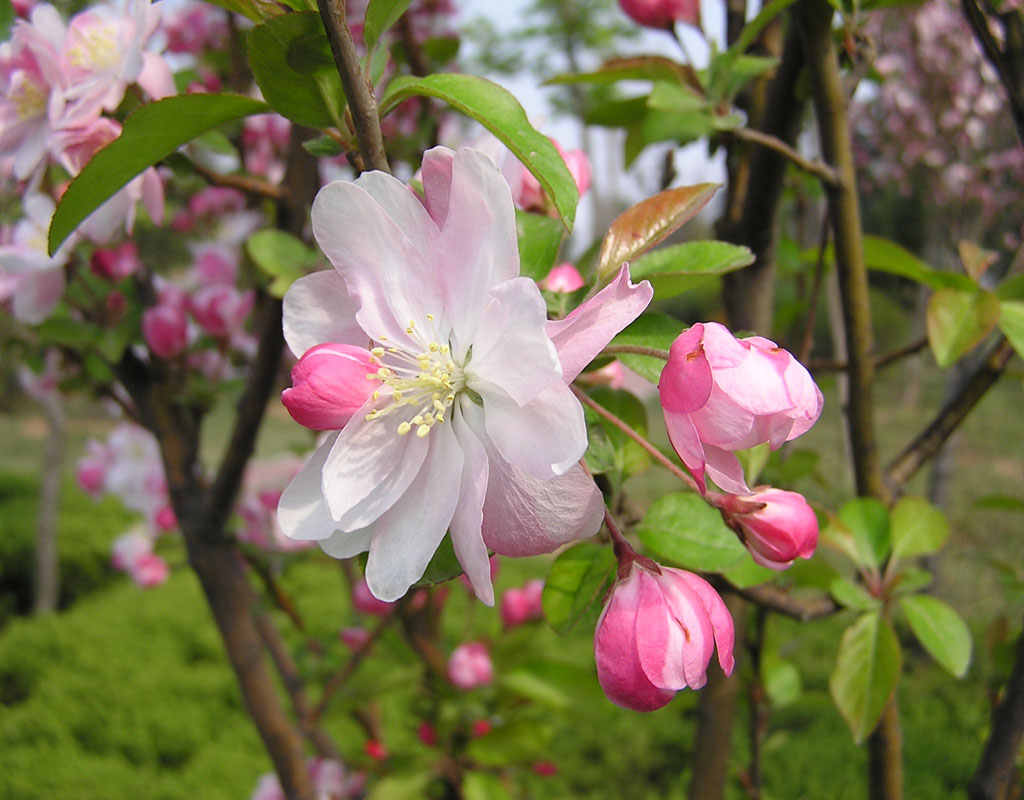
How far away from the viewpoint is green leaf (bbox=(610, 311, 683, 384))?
0.41 meters

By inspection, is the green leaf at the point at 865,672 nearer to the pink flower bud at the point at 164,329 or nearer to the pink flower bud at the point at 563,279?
the pink flower bud at the point at 563,279

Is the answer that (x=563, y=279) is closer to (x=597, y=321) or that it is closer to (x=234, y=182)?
(x=597, y=321)

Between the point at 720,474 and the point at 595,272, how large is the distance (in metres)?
0.13

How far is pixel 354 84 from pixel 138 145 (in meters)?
0.13

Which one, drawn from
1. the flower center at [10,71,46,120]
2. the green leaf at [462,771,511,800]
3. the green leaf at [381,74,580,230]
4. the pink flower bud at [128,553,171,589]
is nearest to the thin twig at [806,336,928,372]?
the green leaf at [381,74,580,230]

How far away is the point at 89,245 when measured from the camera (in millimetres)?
980

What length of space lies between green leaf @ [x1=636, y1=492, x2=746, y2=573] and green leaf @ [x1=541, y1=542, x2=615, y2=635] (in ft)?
0.11

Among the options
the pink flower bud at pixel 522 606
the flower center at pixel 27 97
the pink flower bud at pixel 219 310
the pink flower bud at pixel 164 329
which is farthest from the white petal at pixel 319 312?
the pink flower bud at pixel 522 606

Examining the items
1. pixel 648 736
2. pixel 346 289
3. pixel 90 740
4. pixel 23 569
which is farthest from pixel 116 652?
pixel 346 289

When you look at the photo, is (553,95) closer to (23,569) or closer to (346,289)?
(23,569)

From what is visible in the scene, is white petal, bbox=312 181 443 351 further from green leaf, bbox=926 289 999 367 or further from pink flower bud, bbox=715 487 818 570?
green leaf, bbox=926 289 999 367

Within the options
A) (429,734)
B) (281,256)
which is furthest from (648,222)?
(429,734)

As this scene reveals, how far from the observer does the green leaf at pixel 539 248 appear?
461 millimetres

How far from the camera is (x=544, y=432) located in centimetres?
35
